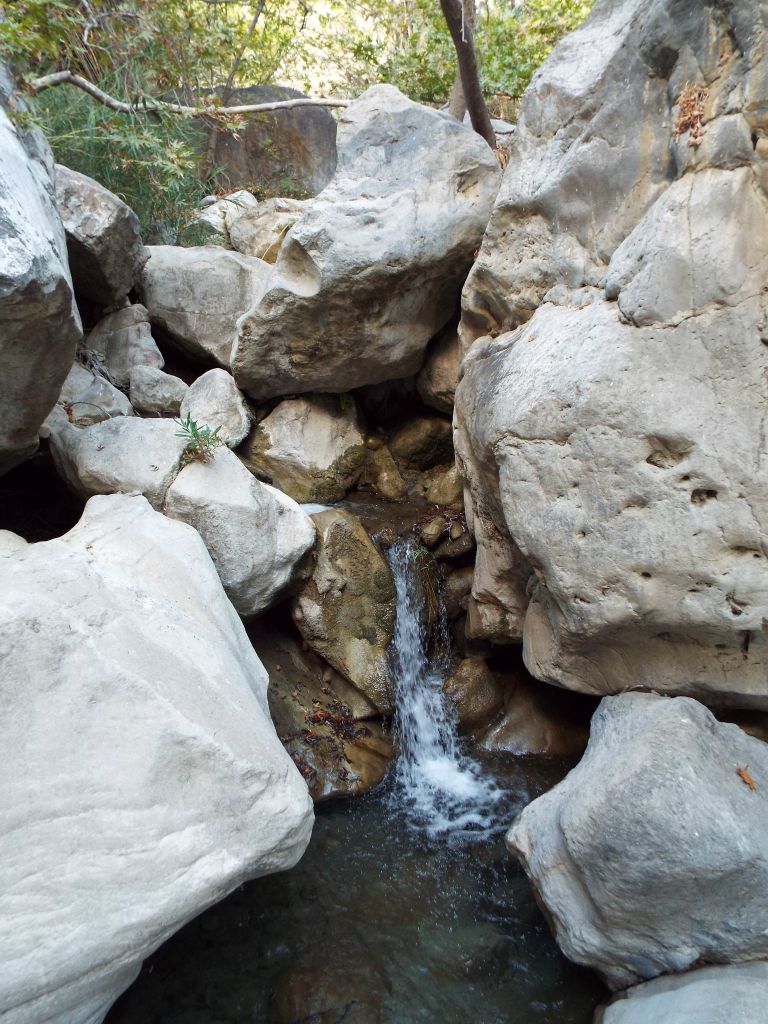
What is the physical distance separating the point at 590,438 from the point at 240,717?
2.57m

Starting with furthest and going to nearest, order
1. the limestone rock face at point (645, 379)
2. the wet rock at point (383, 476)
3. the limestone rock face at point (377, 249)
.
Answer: the wet rock at point (383, 476) < the limestone rock face at point (377, 249) < the limestone rock face at point (645, 379)

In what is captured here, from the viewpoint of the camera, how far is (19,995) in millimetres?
2303

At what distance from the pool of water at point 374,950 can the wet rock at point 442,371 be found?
15.0 feet

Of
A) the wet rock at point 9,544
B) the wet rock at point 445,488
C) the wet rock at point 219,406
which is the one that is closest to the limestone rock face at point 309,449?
the wet rock at point 219,406

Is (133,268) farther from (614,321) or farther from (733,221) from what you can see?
(733,221)

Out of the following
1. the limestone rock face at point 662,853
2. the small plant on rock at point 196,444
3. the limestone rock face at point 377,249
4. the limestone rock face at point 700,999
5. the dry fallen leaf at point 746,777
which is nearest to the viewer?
the limestone rock face at point 700,999

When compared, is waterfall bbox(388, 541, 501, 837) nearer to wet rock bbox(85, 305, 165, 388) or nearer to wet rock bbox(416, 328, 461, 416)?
wet rock bbox(416, 328, 461, 416)

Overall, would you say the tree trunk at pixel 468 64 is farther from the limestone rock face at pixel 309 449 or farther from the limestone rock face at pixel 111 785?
the limestone rock face at pixel 111 785

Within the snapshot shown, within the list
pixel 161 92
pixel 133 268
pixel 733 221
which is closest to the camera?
pixel 733 221

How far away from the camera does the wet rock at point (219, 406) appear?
7.24 meters

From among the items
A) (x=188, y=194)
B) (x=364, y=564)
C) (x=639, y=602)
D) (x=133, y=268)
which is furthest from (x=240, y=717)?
(x=188, y=194)

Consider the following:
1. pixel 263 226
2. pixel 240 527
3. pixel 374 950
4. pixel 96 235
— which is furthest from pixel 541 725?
pixel 263 226

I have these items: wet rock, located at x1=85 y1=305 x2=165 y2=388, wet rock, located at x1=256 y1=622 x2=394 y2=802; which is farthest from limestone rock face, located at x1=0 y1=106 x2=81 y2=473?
wet rock, located at x1=85 y1=305 x2=165 y2=388

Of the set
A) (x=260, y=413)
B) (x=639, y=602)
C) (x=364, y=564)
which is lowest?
(x=364, y=564)
